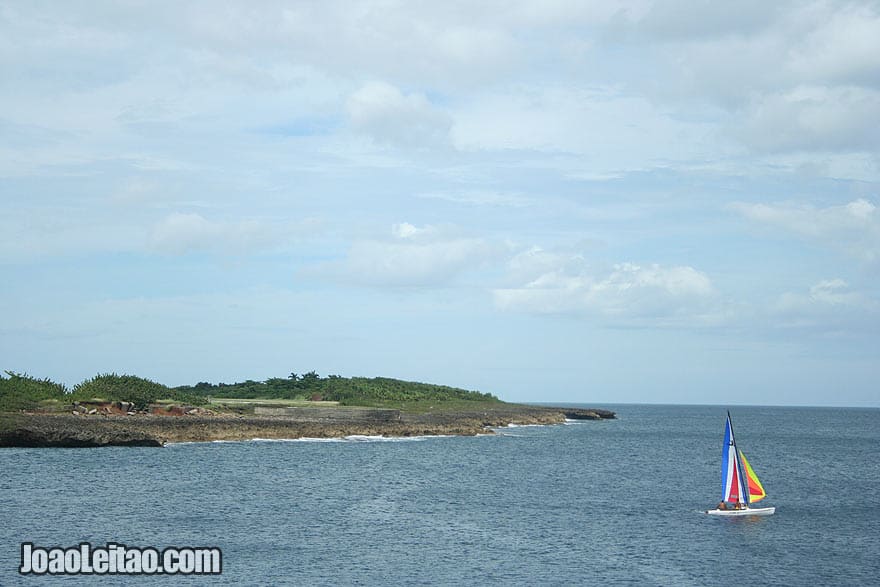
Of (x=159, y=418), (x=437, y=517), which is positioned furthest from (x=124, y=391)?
(x=437, y=517)

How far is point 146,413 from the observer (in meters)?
118

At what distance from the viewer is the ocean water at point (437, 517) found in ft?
141

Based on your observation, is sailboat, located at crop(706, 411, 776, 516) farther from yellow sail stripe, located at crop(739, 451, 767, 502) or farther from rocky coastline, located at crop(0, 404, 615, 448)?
rocky coastline, located at crop(0, 404, 615, 448)

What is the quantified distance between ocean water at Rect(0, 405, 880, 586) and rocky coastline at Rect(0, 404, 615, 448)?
3.83 meters

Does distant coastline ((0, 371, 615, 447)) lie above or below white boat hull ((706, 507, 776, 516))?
above

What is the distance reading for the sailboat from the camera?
60250mm

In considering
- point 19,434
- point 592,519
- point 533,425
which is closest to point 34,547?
point 592,519

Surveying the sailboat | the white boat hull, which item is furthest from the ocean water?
the sailboat

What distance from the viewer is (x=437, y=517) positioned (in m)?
58.0

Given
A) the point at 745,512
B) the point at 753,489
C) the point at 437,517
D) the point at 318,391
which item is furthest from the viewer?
the point at 318,391

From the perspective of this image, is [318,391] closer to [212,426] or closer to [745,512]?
[212,426]

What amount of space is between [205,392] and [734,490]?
145448 millimetres

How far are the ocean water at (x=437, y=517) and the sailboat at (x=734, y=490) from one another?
1.65 m

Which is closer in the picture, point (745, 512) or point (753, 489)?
point (745, 512)
